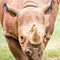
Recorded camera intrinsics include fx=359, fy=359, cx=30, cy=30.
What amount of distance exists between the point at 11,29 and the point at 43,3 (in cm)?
66

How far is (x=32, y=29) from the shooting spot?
4613mm

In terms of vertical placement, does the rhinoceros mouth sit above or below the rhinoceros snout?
above

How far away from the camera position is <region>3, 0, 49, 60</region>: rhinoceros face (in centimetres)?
462

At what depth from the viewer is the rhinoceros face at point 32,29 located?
462cm

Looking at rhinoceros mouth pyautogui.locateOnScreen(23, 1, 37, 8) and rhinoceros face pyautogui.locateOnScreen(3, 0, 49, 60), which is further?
rhinoceros mouth pyautogui.locateOnScreen(23, 1, 37, 8)

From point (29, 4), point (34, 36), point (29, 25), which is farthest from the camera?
point (29, 4)

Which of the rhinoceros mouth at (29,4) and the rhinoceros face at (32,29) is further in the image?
the rhinoceros mouth at (29,4)

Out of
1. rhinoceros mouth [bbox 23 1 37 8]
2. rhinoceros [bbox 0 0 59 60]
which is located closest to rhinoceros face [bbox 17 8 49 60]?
rhinoceros [bbox 0 0 59 60]

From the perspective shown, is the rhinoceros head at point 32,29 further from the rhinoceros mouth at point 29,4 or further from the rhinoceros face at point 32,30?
the rhinoceros mouth at point 29,4

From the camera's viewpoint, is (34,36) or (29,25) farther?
(29,25)

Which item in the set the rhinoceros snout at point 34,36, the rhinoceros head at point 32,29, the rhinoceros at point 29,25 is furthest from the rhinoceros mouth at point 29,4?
the rhinoceros snout at point 34,36

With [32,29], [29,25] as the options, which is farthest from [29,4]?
[32,29]

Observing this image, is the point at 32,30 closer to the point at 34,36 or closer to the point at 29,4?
the point at 34,36

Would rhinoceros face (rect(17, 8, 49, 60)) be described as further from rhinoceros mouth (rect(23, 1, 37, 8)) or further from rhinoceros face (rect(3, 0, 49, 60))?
rhinoceros mouth (rect(23, 1, 37, 8))
